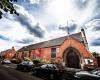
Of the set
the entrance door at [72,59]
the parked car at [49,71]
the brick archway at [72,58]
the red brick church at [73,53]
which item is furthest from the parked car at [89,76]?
the entrance door at [72,59]

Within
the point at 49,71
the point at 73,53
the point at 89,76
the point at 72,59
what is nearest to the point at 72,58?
the point at 72,59

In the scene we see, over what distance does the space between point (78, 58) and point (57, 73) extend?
14.9m

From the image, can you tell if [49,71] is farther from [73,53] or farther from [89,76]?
[73,53]

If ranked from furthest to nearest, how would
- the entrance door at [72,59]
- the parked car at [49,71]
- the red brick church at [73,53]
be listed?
the entrance door at [72,59]
the red brick church at [73,53]
the parked car at [49,71]

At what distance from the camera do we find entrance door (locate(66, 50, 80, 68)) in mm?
31334

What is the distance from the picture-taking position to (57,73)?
17125 millimetres

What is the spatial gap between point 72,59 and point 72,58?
21cm

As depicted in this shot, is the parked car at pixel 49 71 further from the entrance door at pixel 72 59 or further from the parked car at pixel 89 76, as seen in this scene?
the entrance door at pixel 72 59

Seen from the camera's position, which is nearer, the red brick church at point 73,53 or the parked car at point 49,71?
the parked car at point 49,71

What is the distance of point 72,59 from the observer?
32000 millimetres

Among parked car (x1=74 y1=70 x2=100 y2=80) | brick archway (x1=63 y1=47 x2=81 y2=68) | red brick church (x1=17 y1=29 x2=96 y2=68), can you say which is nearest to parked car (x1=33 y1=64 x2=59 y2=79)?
parked car (x1=74 y1=70 x2=100 y2=80)

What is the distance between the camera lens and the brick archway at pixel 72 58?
31.2m

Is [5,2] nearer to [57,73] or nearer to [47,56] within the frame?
[57,73]

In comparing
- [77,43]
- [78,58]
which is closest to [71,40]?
[77,43]
